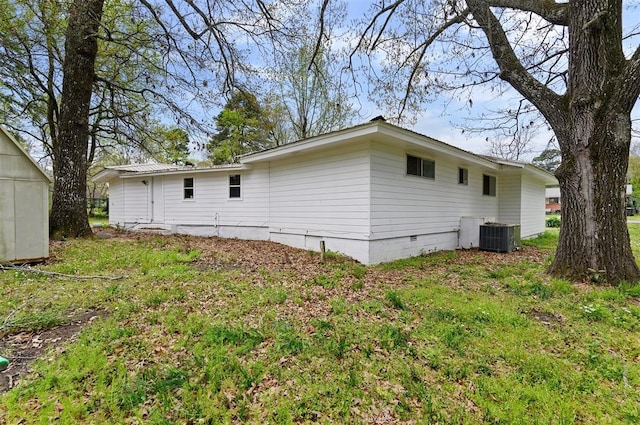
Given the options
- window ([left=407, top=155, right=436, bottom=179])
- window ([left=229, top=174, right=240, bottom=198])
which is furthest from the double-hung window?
window ([left=407, top=155, right=436, bottom=179])

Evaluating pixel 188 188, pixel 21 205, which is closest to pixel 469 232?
pixel 188 188

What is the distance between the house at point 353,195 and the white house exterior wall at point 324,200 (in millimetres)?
27

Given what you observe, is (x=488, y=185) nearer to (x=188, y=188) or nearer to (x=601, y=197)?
(x=601, y=197)

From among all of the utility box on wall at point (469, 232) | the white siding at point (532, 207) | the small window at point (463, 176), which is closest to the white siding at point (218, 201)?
the small window at point (463, 176)

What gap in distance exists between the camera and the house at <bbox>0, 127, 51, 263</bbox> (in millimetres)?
5680

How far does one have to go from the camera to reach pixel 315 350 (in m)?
3.07

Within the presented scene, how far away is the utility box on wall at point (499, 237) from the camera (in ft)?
30.6

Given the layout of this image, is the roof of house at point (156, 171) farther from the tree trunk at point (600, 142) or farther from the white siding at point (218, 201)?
the tree trunk at point (600, 142)

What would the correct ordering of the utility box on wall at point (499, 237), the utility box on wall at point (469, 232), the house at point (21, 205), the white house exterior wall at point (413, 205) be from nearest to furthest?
1. the house at point (21, 205)
2. the white house exterior wall at point (413, 205)
3. the utility box on wall at point (499, 237)
4. the utility box on wall at point (469, 232)

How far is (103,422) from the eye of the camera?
2.13m

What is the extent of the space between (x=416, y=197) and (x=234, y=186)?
676 cm

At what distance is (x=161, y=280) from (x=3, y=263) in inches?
125

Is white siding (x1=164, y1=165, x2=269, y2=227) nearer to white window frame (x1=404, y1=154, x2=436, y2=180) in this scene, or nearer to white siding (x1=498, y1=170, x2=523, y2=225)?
white window frame (x1=404, y1=154, x2=436, y2=180)

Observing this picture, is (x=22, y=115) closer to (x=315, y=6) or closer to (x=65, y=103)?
(x=65, y=103)
